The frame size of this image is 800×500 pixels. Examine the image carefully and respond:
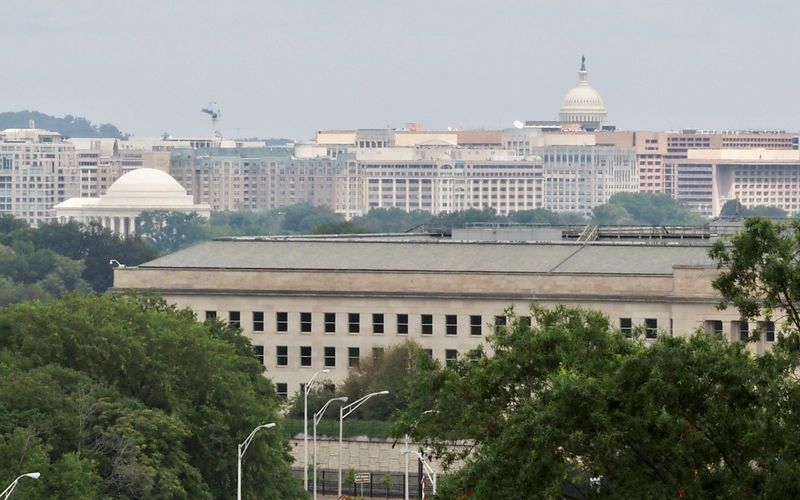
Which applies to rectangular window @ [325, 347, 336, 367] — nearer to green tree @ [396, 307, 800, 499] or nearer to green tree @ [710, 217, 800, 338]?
green tree @ [396, 307, 800, 499]

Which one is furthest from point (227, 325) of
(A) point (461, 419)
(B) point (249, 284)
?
(A) point (461, 419)

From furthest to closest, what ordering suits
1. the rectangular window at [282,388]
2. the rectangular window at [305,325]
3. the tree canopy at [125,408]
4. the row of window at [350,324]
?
the rectangular window at [305,325]
the rectangular window at [282,388]
the row of window at [350,324]
the tree canopy at [125,408]

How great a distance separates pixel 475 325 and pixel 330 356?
6.53 m

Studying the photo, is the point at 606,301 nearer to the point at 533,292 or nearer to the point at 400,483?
the point at 533,292

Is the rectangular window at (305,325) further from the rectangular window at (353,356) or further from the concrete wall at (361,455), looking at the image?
the concrete wall at (361,455)

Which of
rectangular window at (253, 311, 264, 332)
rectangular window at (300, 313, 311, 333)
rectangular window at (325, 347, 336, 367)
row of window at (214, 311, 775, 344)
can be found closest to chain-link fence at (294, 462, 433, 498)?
row of window at (214, 311, 775, 344)

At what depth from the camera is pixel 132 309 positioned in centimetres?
10656

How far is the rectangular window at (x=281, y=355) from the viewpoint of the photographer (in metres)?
138

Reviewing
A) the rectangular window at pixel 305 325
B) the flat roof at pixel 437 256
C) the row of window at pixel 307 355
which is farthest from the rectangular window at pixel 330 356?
the flat roof at pixel 437 256

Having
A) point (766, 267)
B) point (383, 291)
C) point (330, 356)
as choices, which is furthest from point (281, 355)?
point (766, 267)

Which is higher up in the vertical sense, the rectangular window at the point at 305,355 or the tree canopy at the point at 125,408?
the tree canopy at the point at 125,408

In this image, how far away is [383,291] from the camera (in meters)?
138

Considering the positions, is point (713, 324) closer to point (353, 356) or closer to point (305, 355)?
point (353, 356)

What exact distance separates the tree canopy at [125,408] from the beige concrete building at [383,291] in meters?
26.7
